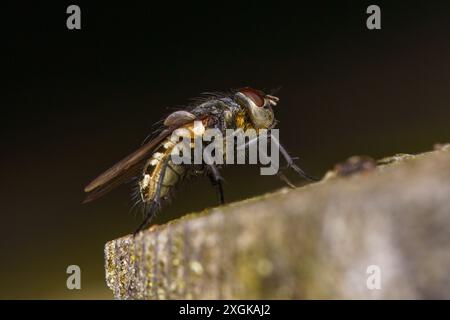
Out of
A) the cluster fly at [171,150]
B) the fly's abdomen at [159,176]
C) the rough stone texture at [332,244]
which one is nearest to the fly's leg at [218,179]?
the cluster fly at [171,150]

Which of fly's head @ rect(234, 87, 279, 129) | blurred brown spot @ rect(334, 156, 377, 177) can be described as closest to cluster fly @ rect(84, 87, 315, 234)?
fly's head @ rect(234, 87, 279, 129)

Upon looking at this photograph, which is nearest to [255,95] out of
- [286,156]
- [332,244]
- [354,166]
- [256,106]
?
[256,106]

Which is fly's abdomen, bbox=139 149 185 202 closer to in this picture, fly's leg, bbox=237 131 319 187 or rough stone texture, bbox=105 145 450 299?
fly's leg, bbox=237 131 319 187

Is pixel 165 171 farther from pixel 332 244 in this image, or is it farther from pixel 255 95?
pixel 332 244
